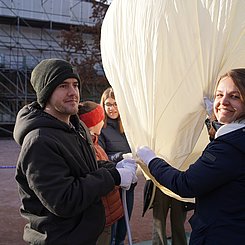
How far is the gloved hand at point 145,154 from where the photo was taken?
82.4 inches

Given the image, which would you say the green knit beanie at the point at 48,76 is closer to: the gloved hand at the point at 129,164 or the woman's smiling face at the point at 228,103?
the gloved hand at the point at 129,164

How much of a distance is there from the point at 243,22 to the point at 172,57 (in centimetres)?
41

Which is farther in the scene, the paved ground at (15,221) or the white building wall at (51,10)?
the white building wall at (51,10)

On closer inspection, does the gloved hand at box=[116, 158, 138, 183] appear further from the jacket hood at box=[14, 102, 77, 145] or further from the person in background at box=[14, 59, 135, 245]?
the jacket hood at box=[14, 102, 77, 145]

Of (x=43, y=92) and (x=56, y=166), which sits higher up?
(x=43, y=92)

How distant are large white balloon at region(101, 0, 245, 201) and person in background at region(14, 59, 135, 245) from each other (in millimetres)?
330

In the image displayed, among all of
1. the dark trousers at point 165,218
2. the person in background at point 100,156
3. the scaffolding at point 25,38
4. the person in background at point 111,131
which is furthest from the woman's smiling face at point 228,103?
the scaffolding at point 25,38

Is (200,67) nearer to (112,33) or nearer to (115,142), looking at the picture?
(112,33)

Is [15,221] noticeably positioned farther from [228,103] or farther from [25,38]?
[25,38]

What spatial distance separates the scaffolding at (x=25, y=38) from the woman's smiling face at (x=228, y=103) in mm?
18085

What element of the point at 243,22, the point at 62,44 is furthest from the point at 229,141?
the point at 62,44

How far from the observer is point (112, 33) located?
2328 mm

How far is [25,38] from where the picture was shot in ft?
69.1

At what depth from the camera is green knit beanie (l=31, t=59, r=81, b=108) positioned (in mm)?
2027
